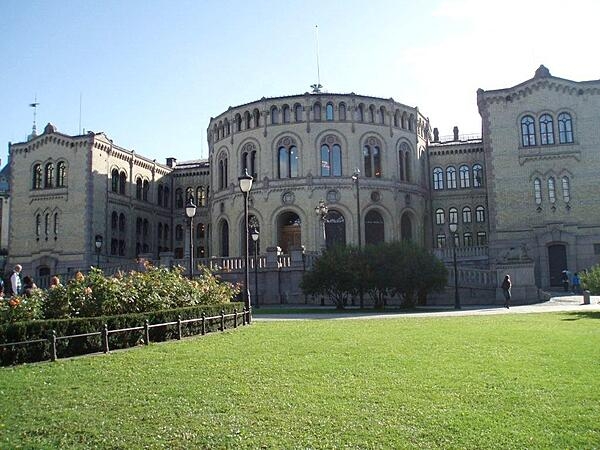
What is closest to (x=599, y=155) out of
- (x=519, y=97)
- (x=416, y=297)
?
(x=519, y=97)

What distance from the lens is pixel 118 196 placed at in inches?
2274

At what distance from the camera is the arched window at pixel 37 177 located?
186ft

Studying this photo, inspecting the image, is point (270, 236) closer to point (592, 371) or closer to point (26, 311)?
point (26, 311)

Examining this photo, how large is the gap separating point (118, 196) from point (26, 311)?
45.6 m

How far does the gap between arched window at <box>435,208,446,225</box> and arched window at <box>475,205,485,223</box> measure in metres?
3.26

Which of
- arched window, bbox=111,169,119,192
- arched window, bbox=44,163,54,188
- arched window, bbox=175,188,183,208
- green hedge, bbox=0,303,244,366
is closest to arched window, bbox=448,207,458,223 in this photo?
arched window, bbox=175,188,183,208

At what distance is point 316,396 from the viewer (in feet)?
29.1

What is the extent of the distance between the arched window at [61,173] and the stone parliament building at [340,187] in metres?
0.15

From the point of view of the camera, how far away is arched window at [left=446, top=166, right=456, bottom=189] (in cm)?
5981

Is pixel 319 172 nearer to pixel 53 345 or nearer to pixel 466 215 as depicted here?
pixel 466 215

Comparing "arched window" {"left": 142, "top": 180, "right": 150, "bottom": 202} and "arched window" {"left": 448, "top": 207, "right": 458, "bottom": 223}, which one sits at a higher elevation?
"arched window" {"left": 142, "top": 180, "right": 150, "bottom": 202}

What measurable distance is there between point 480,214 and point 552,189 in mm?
13503

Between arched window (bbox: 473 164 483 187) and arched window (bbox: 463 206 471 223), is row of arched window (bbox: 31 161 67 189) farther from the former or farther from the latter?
arched window (bbox: 473 164 483 187)

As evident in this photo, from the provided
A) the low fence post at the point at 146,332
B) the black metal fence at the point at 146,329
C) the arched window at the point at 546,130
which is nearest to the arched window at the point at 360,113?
the arched window at the point at 546,130
